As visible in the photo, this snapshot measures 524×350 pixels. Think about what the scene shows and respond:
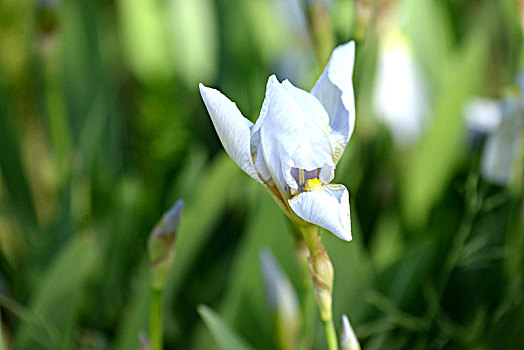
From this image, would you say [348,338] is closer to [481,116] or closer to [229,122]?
[229,122]

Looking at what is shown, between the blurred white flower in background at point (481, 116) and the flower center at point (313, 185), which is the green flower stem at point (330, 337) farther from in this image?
the blurred white flower in background at point (481, 116)

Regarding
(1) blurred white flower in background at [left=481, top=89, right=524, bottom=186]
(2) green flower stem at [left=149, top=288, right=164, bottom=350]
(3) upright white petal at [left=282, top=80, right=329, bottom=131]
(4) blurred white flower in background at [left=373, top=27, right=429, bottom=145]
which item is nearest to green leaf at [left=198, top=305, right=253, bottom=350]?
(2) green flower stem at [left=149, top=288, right=164, bottom=350]

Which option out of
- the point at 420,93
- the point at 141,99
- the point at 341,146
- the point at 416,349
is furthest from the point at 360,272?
the point at 141,99

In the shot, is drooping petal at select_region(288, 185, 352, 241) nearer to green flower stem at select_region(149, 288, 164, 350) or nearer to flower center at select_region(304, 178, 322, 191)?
flower center at select_region(304, 178, 322, 191)

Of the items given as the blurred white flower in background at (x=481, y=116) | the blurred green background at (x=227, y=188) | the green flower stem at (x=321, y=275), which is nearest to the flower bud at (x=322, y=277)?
the green flower stem at (x=321, y=275)

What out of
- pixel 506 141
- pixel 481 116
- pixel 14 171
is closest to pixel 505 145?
pixel 506 141

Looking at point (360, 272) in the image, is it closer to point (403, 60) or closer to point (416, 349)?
point (416, 349)
